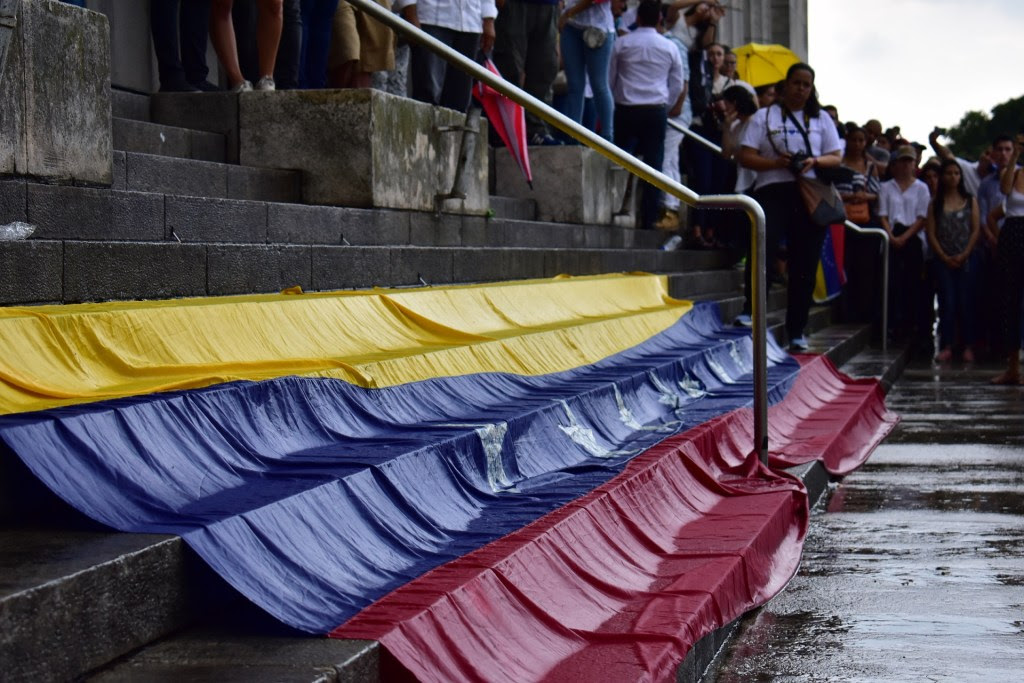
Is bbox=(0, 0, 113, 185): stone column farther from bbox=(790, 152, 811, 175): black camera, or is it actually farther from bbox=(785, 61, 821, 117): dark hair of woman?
bbox=(785, 61, 821, 117): dark hair of woman

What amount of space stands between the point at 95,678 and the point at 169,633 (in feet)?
1.08

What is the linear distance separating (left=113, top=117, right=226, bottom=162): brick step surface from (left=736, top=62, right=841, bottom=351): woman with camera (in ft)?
13.2

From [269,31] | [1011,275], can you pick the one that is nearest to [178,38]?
[269,31]

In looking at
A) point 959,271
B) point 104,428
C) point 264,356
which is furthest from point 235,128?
point 959,271

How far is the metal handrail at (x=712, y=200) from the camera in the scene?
20.3ft

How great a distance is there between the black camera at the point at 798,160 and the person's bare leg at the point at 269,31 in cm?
378

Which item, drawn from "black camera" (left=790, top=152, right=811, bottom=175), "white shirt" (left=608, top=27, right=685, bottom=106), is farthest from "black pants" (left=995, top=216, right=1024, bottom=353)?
"white shirt" (left=608, top=27, right=685, bottom=106)

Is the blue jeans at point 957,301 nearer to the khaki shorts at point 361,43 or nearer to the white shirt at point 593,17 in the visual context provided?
the white shirt at point 593,17

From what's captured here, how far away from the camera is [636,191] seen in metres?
14.4

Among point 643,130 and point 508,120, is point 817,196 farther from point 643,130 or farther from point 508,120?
point 643,130

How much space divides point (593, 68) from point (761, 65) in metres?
9.16

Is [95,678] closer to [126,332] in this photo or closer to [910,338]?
[126,332]

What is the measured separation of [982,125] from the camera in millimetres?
75562

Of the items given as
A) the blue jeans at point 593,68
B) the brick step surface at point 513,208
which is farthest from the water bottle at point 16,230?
the blue jeans at point 593,68
